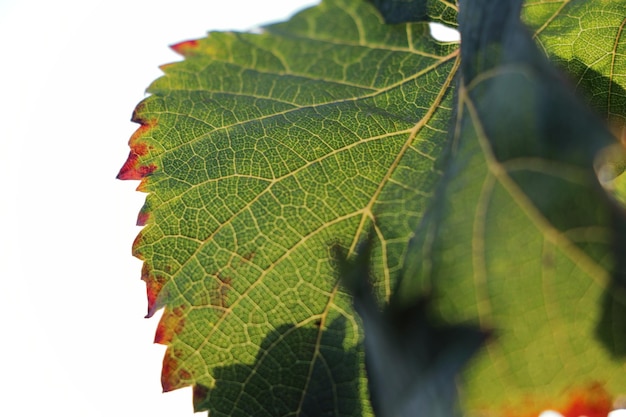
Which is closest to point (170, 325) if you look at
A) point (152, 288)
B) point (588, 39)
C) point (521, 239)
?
point (152, 288)

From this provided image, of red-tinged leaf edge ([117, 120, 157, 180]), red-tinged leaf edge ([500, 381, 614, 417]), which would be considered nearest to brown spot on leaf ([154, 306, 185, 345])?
red-tinged leaf edge ([117, 120, 157, 180])

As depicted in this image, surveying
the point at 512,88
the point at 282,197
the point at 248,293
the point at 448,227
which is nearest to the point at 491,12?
the point at 512,88

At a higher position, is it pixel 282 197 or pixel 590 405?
pixel 282 197

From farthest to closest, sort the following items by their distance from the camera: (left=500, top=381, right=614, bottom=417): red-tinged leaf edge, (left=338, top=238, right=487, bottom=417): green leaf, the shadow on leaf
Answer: the shadow on leaf < (left=500, top=381, right=614, bottom=417): red-tinged leaf edge < (left=338, top=238, right=487, bottom=417): green leaf

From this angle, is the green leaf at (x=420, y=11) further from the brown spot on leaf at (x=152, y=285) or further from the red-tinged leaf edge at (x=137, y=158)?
the brown spot on leaf at (x=152, y=285)

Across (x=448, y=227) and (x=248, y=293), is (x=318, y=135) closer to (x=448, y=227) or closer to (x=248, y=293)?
(x=248, y=293)

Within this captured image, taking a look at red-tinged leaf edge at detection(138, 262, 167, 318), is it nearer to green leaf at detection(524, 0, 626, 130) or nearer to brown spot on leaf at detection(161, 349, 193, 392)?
brown spot on leaf at detection(161, 349, 193, 392)

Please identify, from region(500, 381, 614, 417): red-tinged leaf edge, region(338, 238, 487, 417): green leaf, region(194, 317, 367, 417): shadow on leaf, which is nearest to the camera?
region(338, 238, 487, 417): green leaf

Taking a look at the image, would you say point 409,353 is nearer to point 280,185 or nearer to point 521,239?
point 521,239
